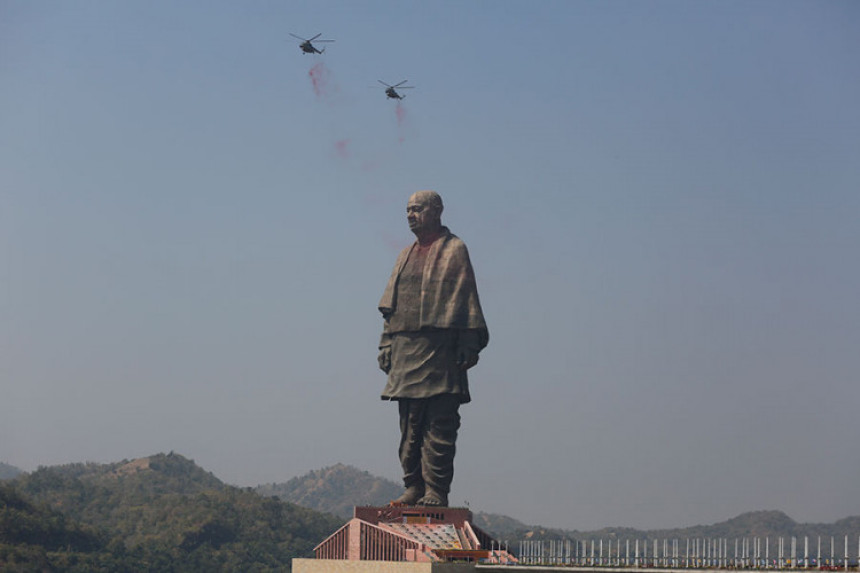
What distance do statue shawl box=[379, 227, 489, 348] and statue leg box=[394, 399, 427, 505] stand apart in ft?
12.7

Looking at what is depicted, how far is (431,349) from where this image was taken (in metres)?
66.3

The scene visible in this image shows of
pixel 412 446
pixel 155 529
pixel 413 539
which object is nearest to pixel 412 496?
pixel 412 446

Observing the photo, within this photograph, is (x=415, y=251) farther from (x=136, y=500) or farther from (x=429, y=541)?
(x=136, y=500)

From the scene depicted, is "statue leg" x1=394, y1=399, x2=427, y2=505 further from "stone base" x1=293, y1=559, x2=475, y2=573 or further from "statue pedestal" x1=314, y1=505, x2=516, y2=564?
"stone base" x1=293, y1=559, x2=475, y2=573

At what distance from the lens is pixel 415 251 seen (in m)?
68.6

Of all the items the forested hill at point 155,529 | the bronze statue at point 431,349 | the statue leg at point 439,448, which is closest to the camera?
the statue leg at point 439,448

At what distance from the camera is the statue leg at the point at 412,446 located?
217 ft

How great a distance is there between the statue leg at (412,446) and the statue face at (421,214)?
8271 mm

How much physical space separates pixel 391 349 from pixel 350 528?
349 inches

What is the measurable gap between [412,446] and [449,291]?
289 inches

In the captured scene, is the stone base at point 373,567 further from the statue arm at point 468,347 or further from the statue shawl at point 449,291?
the statue shawl at point 449,291

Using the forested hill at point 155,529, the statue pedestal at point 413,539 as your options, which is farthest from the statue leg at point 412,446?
the forested hill at point 155,529

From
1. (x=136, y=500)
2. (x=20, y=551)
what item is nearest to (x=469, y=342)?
(x=20, y=551)

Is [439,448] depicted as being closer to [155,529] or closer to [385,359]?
[385,359]
